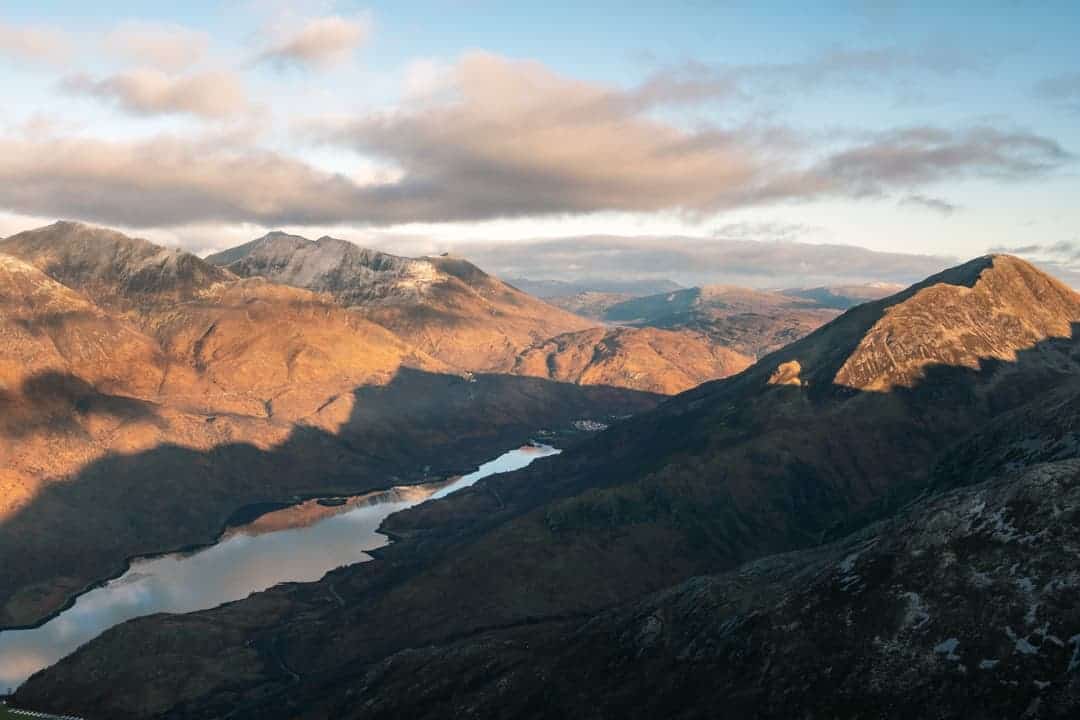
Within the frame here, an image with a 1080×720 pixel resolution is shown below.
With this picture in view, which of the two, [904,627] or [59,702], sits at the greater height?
[904,627]

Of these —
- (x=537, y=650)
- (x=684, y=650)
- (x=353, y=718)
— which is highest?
(x=684, y=650)

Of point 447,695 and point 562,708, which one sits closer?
point 562,708

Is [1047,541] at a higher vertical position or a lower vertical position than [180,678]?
higher

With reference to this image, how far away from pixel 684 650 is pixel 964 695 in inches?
1577

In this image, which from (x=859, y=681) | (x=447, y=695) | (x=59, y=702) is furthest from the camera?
(x=59, y=702)

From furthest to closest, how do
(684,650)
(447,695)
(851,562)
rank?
(447,695), (684,650), (851,562)

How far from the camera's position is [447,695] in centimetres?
12306

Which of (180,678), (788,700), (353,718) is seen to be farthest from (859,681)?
(180,678)

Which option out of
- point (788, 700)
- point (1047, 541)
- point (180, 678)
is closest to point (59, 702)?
point (180, 678)

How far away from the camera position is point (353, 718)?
128 meters

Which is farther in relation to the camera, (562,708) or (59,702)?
(59,702)

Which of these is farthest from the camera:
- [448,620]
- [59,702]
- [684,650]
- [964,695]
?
[448,620]

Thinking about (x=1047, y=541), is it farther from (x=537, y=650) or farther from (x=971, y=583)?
(x=537, y=650)

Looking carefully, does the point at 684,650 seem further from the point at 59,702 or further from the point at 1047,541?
the point at 59,702
